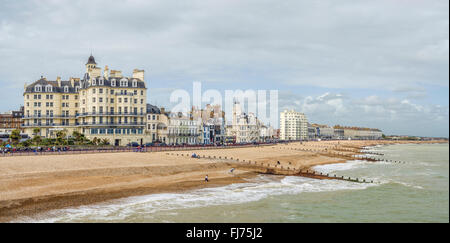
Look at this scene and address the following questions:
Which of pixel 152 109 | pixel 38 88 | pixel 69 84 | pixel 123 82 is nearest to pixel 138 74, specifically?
pixel 123 82

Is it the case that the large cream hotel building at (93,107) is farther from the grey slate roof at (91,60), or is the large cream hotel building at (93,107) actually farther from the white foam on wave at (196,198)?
the white foam on wave at (196,198)

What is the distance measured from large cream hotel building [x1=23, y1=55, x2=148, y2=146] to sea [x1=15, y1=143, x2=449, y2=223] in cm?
4252

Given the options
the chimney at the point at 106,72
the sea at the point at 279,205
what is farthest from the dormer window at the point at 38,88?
the sea at the point at 279,205

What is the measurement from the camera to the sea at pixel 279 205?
20.1 metres

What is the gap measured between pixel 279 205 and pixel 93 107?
52.7 m

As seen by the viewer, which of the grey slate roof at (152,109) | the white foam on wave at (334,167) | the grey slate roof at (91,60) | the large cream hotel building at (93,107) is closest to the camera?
the white foam on wave at (334,167)

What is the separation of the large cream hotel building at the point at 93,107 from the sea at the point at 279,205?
42516mm

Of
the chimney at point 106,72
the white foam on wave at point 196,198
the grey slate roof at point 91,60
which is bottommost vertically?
the white foam on wave at point 196,198

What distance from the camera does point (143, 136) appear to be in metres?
69.7

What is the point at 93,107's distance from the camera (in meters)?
66.4

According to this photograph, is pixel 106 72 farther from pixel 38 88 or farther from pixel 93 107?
pixel 38 88

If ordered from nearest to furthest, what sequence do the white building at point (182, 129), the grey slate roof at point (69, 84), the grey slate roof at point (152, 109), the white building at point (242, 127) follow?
the grey slate roof at point (69, 84), the grey slate roof at point (152, 109), the white building at point (182, 129), the white building at point (242, 127)
